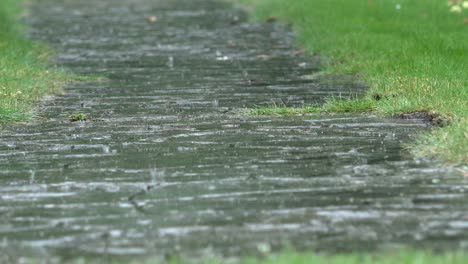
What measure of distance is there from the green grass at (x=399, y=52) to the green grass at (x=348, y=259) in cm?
269

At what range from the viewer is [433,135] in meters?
9.30

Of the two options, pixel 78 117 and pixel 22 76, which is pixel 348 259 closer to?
pixel 78 117

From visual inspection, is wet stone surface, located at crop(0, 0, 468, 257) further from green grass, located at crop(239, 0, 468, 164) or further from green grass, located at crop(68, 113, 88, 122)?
green grass, located at crop(239, 0, 468, 164)

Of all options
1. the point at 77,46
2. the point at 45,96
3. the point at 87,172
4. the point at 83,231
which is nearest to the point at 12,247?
the point at 83,231

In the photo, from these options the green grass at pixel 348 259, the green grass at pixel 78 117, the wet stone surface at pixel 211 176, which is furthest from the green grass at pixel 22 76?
the green grass at pixel 348 259

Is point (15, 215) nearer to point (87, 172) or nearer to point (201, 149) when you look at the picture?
point (87, 172)

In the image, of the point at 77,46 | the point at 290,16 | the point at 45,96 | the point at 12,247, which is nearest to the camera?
the point at 12,247

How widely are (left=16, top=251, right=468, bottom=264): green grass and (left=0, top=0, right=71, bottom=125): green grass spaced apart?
5.62 m

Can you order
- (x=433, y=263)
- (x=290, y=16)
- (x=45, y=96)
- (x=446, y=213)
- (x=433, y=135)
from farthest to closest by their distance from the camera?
(x=290, y=16) < (x=45, y=96) < (x=433, y=135) < (x=446, y=213) < (x=433, y=263)

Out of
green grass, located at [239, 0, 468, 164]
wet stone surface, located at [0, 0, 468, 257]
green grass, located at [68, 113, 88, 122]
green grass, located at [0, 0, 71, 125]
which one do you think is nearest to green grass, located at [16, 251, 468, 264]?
wet stone surface, located at [0, 0, 468, 257]

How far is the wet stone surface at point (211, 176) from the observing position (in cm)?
663

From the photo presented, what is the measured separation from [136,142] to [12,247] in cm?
350

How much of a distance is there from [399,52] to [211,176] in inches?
282

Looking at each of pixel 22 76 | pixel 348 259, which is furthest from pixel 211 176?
pixel 22 76
